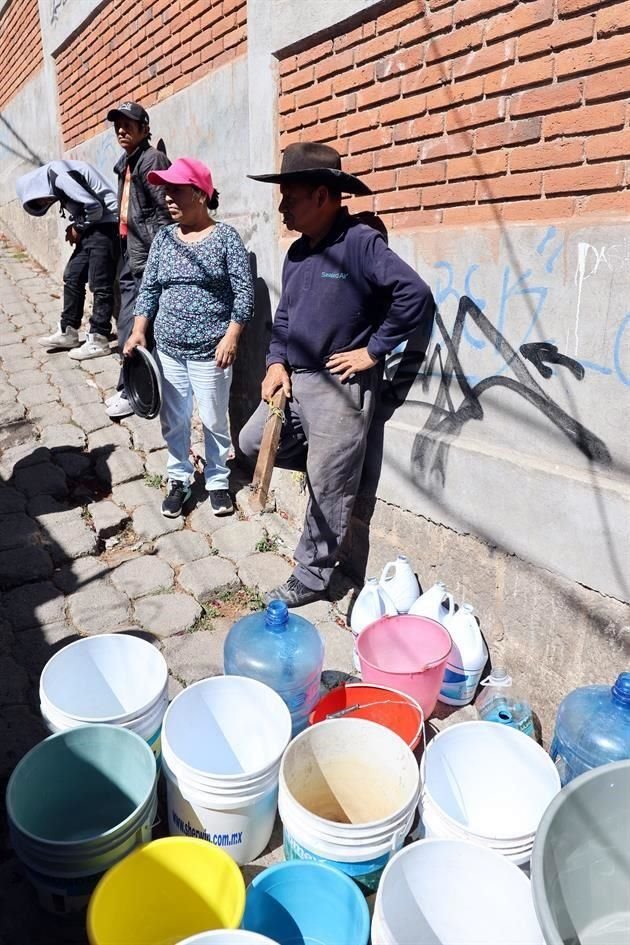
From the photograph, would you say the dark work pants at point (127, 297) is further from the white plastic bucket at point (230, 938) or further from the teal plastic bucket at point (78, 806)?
the white plastic bucket at point (230, 938)

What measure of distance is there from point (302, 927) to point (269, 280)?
347cm

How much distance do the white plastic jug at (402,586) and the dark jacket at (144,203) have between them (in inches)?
122

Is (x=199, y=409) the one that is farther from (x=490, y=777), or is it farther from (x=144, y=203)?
(x=490, y=777)

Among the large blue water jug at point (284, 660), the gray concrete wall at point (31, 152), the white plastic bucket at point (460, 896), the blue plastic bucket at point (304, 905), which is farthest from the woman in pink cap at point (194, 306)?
the gray concrete wall at point (31, 152)

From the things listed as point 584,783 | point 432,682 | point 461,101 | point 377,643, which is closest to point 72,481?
point 377,643

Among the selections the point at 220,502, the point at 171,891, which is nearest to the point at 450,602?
the point at 171,891

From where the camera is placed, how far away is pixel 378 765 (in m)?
2.34

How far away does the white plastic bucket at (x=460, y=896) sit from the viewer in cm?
189

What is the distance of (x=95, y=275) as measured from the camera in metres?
6.43

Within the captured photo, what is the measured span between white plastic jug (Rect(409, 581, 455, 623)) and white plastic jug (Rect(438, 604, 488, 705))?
58mm

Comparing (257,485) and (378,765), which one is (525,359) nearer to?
(257,485)

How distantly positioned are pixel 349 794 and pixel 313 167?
2677mm

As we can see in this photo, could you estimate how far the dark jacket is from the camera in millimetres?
4867

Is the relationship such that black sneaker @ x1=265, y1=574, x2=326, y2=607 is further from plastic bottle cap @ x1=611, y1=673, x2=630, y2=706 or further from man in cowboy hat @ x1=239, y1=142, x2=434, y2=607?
plastic bottle cap @ x1=611, y1=673, x2=630, y2=706
